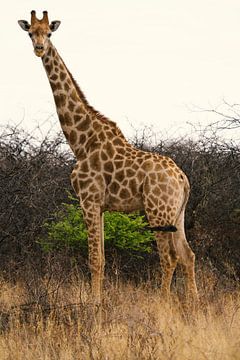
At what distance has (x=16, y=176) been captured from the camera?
36.4ft

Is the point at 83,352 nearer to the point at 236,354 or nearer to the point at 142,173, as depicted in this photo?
the point at 236,354

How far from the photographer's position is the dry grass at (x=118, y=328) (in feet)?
18.9

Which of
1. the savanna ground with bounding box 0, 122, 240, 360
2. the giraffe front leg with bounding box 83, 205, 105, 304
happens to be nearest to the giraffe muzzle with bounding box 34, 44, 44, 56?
the giraffe front leg with bounding box 83, 205, 105, 304

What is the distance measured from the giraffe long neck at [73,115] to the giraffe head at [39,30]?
35 centimetres

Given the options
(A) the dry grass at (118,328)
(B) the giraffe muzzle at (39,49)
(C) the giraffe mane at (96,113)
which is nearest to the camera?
(A) the dry grass at (118,328)

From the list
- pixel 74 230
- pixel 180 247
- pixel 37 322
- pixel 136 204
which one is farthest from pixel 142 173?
pixel 37 322

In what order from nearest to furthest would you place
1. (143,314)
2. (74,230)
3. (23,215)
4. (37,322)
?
(37,322) → (143,314) → (74,230) → (23,215)

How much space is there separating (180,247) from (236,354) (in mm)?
3490

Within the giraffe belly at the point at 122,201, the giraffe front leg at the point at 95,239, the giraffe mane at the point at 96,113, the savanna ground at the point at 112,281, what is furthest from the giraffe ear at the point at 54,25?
the savanna ground at the point at 112,281

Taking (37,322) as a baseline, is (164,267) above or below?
above

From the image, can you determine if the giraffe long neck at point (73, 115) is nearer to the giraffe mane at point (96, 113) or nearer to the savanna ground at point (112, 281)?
the giraffe mane at point (96, 113)

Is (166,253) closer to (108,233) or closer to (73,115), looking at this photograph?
(108,233)

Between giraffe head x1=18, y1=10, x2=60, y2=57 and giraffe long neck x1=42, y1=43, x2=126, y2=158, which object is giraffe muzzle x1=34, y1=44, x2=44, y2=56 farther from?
giraffe long neck x1=42, y1=43, x2=126, y2=158

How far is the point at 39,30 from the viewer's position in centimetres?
864
